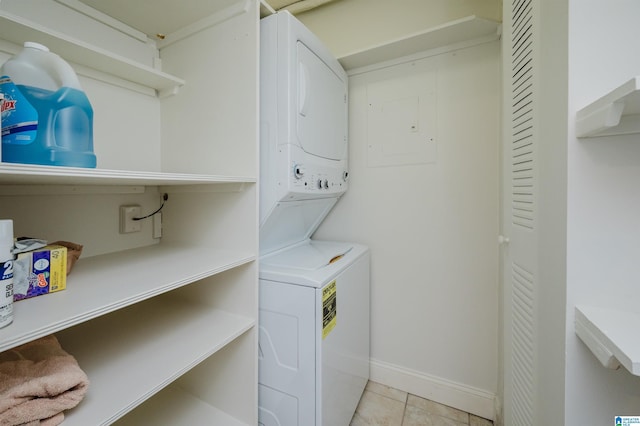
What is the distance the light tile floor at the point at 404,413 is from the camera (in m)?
1.72

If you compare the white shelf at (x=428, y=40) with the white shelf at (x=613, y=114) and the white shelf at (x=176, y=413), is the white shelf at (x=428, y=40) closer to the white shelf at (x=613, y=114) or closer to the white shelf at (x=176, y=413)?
the white shelf at (x=613, y=114)

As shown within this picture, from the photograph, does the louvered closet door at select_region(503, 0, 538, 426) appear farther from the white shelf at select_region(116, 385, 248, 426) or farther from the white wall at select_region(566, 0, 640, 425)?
the white shelf at select_region(116, 385, 248, 426)

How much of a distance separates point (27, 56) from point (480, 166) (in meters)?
2.31

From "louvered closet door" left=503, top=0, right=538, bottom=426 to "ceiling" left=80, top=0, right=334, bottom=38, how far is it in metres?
1.34

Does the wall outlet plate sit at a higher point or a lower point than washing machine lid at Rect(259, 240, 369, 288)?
higher

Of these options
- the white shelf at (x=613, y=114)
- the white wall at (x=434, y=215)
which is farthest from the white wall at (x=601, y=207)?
the white wall at (x=434, y=215)

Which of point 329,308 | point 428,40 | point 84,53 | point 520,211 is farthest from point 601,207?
point 84,53

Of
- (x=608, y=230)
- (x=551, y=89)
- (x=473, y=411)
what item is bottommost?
(x=473, y=411)

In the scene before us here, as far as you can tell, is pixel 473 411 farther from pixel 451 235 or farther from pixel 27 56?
pixel 27 56

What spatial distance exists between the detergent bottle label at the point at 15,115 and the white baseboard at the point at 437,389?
2394mm

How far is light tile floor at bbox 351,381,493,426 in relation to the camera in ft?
5.64

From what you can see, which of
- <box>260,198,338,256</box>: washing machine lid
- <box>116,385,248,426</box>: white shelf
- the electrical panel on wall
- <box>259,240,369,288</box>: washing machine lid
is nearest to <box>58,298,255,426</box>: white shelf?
<box>116,385,248,426</box>: white shelf

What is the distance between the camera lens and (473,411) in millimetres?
1780

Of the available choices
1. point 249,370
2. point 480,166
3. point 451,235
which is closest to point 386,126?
point 480,166
